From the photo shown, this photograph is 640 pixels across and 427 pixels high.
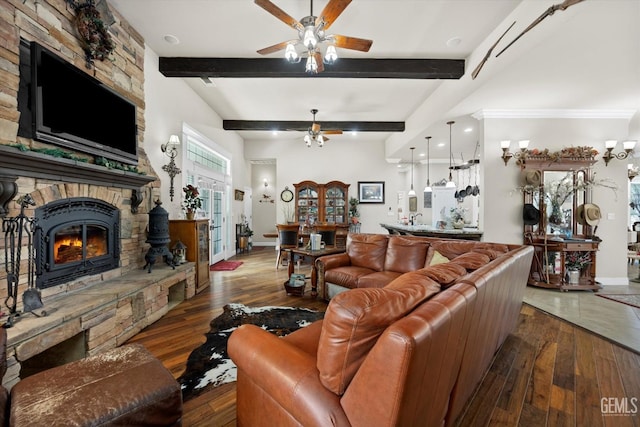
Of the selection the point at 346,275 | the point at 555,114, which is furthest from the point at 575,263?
the point at 346,275

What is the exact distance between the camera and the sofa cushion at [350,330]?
34.2 inches

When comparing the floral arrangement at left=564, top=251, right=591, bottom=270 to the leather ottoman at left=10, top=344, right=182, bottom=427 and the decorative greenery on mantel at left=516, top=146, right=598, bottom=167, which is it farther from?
the leather ottoman at left=10, top=344, right=182, bottom=427

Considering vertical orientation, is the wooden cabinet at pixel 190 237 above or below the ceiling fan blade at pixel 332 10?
below

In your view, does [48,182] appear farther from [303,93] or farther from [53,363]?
[303,93]

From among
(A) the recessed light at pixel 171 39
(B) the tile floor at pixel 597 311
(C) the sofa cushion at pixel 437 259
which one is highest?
(A) the recessed light at pixel 171 39

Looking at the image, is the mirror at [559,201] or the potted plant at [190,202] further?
the mirror at [559,201]

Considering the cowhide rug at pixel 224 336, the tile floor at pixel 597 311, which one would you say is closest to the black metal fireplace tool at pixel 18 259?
the cowhide rug at pixel 224 336

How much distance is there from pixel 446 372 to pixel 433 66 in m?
3.64

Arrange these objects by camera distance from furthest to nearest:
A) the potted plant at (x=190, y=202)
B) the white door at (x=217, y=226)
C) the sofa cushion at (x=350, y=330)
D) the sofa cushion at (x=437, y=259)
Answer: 1. the white door at (x=217, y=226)
2. the potted plant at (x=190, y=202)
3. the sofa cushion at (x=437, y=259)
4. the sofa cushion at (x=350, y=330)

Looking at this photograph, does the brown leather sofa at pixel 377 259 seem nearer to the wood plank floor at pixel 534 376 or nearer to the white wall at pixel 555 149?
the wood plank floor at pixel 534 376

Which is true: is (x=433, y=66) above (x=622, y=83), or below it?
above

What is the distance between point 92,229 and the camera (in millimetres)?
2523

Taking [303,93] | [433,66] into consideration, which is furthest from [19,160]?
[433,66]

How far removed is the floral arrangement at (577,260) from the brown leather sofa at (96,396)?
5318mm
